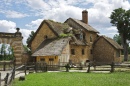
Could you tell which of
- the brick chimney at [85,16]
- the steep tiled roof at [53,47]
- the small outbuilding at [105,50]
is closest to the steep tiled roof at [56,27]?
the steep tiled roof at [53,47]

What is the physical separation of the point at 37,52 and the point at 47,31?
5.65m

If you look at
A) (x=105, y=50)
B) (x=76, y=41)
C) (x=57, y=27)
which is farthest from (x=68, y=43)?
(x=105, y=50)

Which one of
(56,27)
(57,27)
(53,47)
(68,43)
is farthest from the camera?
(57,27)

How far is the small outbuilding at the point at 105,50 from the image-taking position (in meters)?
49.4

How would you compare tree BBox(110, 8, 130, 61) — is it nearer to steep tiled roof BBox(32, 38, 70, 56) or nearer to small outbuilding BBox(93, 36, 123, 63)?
small outbuilding BBox(93, 36, 123, 63)

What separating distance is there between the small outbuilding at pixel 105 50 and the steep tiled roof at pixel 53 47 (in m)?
12.2

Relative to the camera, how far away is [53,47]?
128 feet

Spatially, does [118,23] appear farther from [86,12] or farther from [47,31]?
[47,31]

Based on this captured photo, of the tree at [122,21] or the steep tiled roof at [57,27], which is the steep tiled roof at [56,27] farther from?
the tree at [122,21]

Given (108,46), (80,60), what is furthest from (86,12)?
(80,60)

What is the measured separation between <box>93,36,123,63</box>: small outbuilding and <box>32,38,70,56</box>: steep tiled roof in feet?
40.1

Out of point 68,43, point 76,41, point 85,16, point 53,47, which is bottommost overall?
→ point 53,47

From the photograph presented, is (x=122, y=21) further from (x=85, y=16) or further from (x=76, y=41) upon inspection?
(x=76, y=41)

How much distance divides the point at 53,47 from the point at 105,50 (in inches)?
589
